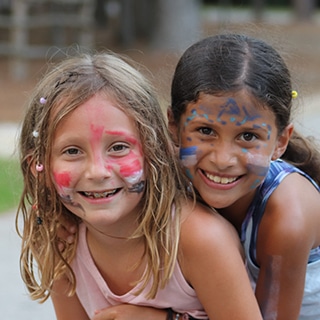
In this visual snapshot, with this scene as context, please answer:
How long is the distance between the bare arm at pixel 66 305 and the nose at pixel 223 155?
0.81 m

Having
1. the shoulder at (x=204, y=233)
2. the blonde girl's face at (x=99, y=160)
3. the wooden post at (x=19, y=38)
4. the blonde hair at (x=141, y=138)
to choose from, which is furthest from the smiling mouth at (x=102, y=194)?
the wooden post at (x=19, y=38)

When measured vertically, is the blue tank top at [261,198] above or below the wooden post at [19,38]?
above

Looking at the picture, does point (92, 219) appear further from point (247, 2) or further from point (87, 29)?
point (247, 2)

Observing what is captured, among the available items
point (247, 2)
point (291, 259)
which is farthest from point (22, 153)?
point (247, 2)

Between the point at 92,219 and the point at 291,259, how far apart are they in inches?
27.7

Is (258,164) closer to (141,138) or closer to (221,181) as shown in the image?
(221,181)

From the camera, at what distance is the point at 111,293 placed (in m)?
2.87

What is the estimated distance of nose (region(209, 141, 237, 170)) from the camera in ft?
8.58

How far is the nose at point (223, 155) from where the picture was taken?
2615 mm

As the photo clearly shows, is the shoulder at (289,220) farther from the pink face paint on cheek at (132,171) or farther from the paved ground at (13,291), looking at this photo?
the paved ground at (13,291)

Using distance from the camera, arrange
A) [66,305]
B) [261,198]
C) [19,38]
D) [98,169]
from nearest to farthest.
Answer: [98,169] < [261,198] < [66,305] < [19,38]

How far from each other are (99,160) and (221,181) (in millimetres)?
431

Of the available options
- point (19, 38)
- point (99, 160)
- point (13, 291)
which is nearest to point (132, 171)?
point (99, 160)

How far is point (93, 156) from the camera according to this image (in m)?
2.54
